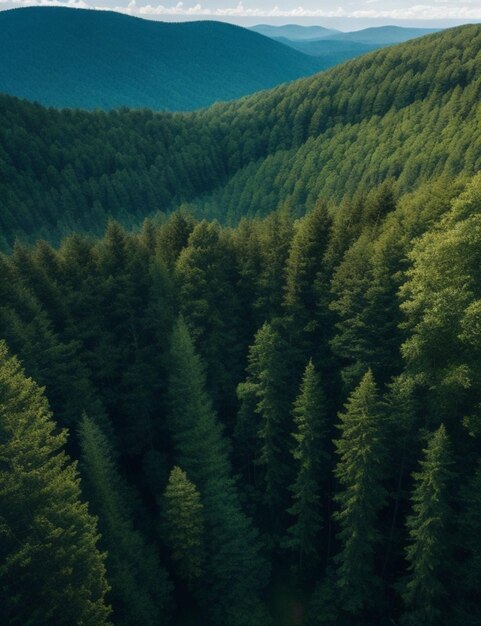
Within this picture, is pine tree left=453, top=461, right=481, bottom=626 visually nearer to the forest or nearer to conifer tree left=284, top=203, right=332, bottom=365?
the forest

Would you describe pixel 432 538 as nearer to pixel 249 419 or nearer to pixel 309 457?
pixel 309 457

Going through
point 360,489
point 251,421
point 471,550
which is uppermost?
point 360,489

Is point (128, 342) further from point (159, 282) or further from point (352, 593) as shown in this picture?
point (352, 593)

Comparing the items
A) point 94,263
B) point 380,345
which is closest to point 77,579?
point 380,345

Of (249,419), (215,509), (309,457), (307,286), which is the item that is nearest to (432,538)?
(309,457)

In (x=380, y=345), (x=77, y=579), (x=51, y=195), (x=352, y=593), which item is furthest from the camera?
(x=51, y=195)

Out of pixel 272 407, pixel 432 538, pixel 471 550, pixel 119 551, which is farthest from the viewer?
pixel 272 407

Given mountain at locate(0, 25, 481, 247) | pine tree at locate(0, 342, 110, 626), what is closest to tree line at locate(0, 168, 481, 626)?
pine tree at locate(0, 342, 110, 626)
